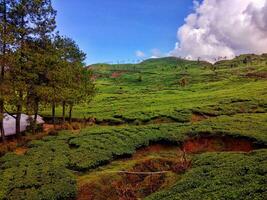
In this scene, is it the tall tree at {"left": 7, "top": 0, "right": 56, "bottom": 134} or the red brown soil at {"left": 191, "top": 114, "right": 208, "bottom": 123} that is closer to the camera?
the tall tree at {"left": 7, "top": 0, "right": 56, "bottom": 134}

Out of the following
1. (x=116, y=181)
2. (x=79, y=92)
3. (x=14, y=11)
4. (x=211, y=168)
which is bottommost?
(x=116, y=181)

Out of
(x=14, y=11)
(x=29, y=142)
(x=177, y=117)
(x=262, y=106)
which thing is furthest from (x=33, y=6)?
(x=262, y=106)

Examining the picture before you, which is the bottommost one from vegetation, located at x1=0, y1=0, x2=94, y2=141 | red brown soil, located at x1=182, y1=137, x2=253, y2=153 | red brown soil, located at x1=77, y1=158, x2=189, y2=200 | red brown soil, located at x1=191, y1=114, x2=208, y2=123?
red brown soil, located at x1=77, y1=158, x2=189, y2=200

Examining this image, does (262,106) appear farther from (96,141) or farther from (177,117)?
(96,141)

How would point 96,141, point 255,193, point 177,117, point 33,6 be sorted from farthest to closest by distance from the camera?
point 177,117 < point 33,6 < point 96,141 < point 255,193

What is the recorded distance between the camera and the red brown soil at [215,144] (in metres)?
35.4

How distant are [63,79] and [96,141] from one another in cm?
1210

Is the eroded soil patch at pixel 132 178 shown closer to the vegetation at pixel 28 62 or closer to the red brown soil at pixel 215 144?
the red brown soil at pixel 215 144

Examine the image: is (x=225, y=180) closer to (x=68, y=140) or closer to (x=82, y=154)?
(x=82, y=154)

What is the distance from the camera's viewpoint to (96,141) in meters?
37.5

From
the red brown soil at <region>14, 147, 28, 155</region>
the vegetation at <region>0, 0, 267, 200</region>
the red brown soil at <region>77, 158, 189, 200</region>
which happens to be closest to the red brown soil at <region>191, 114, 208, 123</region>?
the vegetation at <region>0, 0, 267, 200</region>

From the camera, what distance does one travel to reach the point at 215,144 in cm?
3731

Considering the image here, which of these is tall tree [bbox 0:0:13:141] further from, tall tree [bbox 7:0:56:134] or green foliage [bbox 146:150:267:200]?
green foliage [bbox 146:150:267:200]

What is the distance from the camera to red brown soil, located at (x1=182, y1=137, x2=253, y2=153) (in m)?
35.4
